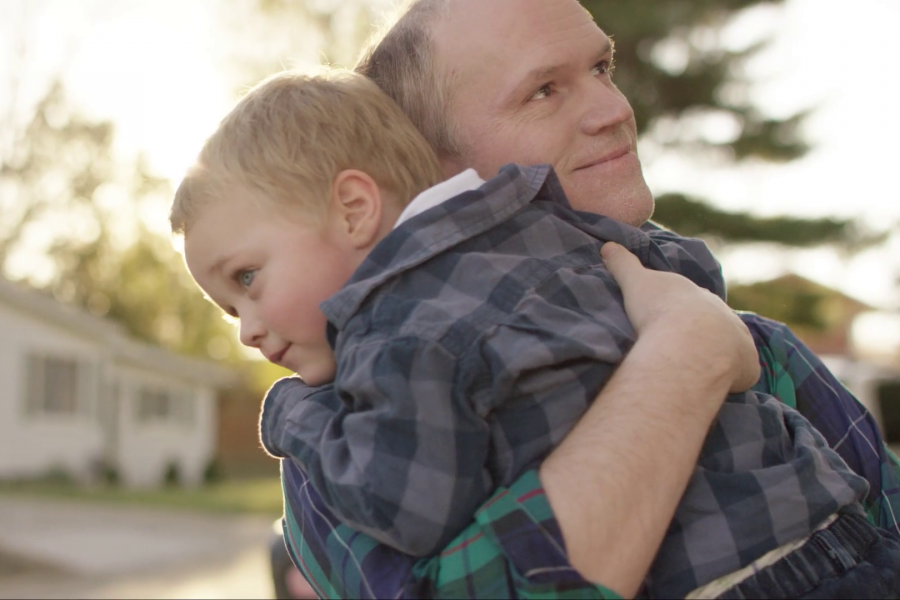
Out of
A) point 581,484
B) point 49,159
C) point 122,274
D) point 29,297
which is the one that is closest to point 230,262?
point 581,484

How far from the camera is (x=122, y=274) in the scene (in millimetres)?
40688

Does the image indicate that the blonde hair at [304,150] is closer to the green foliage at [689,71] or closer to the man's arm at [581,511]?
the man's arm at [581,511]

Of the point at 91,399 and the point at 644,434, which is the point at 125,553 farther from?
the point at 91,399

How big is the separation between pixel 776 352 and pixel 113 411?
1213 inches

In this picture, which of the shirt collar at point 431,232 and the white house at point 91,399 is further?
the white house at point 91,399

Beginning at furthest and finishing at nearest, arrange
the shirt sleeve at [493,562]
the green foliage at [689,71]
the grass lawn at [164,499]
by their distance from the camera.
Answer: the grass lawn at [164,499] < the green foliage at [689,71] < the shirt sleeve at [493,562]

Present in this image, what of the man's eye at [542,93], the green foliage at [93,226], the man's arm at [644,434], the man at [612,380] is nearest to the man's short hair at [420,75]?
the man at [612,380]

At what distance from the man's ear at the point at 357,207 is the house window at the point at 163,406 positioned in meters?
32.4

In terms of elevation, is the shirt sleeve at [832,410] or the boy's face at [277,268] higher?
the boy's face at [277,268]

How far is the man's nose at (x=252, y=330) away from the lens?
170cm

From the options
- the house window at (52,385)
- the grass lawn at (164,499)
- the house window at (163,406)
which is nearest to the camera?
the grass lawn at (164,499)

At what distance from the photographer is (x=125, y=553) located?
1280cm

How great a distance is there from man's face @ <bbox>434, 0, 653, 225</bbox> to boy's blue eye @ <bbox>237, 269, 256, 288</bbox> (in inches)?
21.4

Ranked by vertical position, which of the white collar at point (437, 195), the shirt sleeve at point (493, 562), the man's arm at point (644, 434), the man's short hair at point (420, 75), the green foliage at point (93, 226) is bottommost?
the shirt sleeve at point (493, 562)
